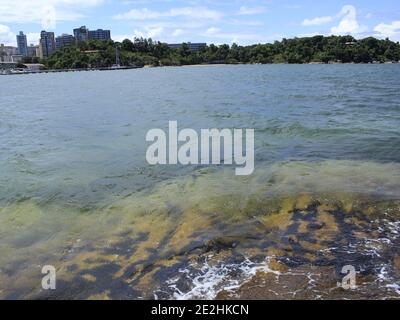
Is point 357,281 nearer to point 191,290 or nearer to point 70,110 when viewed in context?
point 191,290

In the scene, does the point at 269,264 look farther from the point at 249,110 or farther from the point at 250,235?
the point at 249,110

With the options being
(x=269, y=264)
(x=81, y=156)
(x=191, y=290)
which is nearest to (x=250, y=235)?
(x=269, y=264)

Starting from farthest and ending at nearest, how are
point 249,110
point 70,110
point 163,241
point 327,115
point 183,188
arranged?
point 70,110
point 249,110
point 327,115
point 183,188
point 163,241

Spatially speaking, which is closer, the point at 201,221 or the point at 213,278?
the point at 213,278

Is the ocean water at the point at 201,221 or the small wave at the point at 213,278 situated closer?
the small wave at the point at 213,278

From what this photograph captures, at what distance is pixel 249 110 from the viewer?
36844 millimetres

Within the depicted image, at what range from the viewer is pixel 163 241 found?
10227mm

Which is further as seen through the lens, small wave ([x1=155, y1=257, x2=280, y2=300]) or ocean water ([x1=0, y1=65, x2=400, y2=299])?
ocean water ([x1=0, y1=65, x2=400, y2=299])
